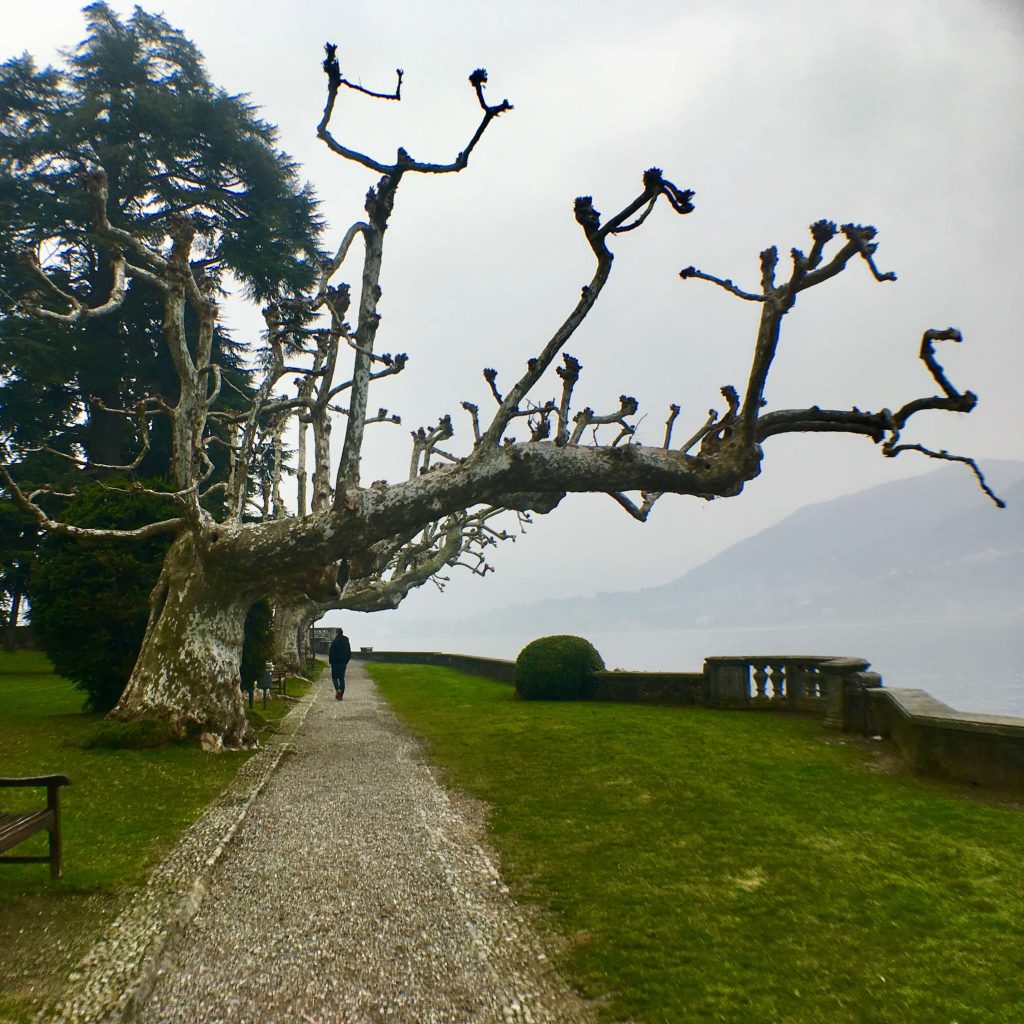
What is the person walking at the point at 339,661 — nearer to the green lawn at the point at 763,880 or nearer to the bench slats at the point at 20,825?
the green lawn at the point at 763,880

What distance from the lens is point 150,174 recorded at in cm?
2731

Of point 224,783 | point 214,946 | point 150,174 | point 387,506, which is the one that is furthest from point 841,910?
point 150,174

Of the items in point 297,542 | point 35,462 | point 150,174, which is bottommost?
point 297,542

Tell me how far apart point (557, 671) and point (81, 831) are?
12.8 m

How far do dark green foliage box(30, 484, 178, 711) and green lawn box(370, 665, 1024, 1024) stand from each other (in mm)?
7102

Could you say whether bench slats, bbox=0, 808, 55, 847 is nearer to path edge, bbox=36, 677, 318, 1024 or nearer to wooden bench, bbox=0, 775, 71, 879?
wooden bench, bbox=0, 775, 71, 879

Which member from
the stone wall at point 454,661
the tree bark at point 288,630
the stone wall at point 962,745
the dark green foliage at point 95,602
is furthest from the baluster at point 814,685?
the tree bark at point 288,630

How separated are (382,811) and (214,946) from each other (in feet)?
11.0

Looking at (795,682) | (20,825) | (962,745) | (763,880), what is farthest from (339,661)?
(763,880)

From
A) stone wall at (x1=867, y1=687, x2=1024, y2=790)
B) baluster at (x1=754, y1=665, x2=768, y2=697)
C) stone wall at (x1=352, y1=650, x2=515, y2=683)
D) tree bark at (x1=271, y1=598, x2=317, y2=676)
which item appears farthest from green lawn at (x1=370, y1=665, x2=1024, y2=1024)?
tree bark at (x1=271, y1=598, x2=317, y2=676)

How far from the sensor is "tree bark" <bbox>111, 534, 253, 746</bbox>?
11.4 metres

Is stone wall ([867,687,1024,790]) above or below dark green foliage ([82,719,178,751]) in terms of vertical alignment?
above

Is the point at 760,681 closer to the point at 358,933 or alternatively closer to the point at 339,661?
the point at 339,661

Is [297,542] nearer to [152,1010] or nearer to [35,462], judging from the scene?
[152,1010]
